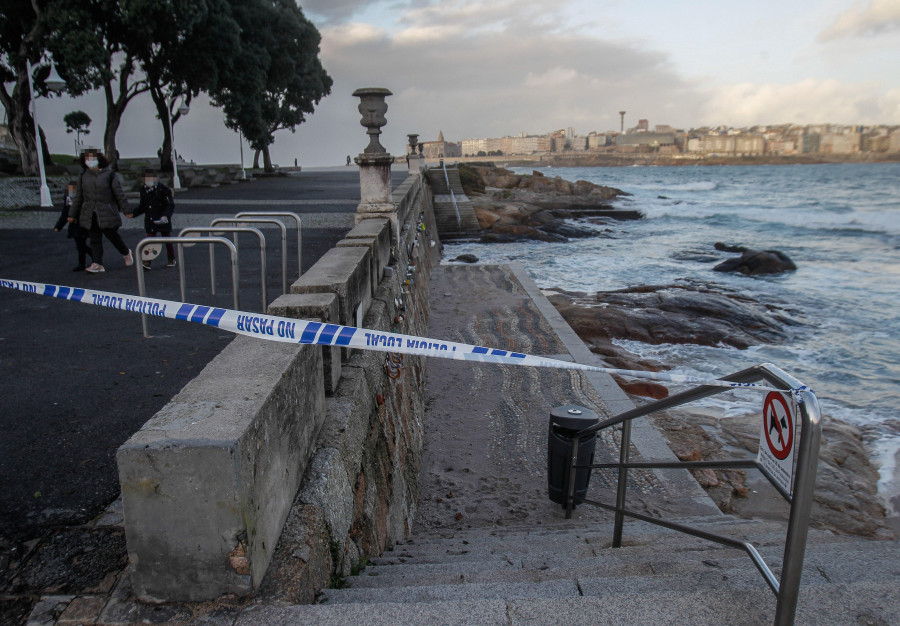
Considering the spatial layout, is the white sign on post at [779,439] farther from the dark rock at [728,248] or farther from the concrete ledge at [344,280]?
the dark rock at [728,248]

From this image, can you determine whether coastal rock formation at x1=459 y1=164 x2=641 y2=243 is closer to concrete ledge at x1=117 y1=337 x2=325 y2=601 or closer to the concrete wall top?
the concrete wall top

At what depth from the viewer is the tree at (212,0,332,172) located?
31.9 metres

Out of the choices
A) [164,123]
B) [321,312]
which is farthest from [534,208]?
[321,312]

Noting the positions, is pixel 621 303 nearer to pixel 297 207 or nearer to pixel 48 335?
pixel 297 207

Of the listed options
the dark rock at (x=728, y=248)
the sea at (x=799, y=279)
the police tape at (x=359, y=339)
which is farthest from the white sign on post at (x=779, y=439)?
the dark rock at (x=728, y=248)

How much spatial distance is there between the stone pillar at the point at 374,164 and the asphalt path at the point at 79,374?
1231 mm

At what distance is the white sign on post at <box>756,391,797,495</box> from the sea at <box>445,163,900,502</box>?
624 cm

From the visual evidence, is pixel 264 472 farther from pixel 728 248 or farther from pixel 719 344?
pixel 728 248

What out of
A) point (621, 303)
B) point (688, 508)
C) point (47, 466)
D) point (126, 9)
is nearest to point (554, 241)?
point (621, 303)

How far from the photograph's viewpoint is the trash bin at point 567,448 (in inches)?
221

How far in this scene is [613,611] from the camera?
229 centimetres

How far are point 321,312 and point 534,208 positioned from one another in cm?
3443

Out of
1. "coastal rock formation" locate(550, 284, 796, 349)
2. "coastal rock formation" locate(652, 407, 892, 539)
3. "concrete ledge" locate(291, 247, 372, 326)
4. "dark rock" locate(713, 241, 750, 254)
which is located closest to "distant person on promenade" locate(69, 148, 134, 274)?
"concrete ledge" locate(291, 247, 372, 326)

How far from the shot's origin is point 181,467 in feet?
7.49
